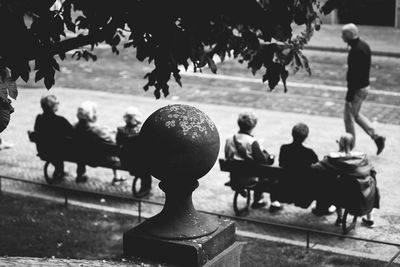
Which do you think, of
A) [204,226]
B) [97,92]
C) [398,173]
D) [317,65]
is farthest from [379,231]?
[317,65]

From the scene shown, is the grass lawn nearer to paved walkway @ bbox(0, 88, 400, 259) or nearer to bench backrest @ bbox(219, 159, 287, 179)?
paved walkway @ bbox(0, 88, 400, 259)

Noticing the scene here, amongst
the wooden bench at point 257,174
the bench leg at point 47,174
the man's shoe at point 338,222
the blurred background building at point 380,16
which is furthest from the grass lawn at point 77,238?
the blurred background building at point 380,16

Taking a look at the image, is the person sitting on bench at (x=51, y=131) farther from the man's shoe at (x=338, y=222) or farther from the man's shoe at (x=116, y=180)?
the man's shoe at (x=338, y=222)

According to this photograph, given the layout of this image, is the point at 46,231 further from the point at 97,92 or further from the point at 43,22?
the point at 97,92

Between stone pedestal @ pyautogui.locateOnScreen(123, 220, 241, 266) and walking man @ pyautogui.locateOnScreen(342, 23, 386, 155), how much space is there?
25.7ft

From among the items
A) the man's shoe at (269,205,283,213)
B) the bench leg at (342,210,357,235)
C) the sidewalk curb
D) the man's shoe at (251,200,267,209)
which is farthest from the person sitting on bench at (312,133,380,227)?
the man's shoe at (251,200,267,209)

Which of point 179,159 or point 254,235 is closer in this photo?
point 179,159

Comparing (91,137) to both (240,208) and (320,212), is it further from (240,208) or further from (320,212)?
(320,212)

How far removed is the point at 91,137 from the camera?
10953 mm

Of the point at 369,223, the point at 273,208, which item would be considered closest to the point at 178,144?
the point at 369,223

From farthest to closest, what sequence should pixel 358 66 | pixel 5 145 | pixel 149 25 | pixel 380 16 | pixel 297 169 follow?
pixel 380 16 → pixel 5 145 → pixel 358 66 → pixel 297 169 → pixel 149 25

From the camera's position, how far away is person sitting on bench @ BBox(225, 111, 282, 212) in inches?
388

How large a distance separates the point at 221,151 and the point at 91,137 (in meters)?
2.78

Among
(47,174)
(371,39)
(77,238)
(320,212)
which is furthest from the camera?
(371,39)
